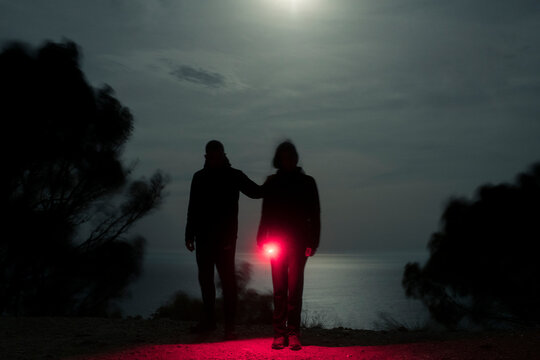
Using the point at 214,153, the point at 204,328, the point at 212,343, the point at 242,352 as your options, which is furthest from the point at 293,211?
the point at 204,328

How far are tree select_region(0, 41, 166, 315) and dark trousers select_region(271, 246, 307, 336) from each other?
9.00 m

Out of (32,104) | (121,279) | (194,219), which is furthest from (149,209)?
(194,219)

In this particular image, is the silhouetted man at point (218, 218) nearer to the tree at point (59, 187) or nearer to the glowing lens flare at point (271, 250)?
the glowing lens flare at point (271, 250)

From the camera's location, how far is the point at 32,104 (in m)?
13.2

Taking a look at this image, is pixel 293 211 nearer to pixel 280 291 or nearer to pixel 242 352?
pixel 280 291

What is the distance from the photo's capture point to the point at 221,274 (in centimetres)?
681

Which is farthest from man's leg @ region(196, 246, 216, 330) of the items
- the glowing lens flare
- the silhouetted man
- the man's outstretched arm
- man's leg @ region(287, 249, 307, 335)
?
man's leg @ region(287, 249, 307, 335)

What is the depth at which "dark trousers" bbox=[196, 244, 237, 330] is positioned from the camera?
6.75 m

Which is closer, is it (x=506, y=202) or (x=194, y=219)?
(x=194, y=219)

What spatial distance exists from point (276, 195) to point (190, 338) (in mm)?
2362

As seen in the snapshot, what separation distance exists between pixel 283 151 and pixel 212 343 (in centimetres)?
240

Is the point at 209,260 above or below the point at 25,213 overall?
below

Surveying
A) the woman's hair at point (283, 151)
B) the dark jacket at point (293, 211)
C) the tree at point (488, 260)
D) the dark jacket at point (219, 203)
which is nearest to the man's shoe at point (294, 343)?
the dark jacket at point (293, 211)

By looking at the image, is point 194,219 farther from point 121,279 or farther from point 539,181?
point 539,181
